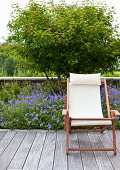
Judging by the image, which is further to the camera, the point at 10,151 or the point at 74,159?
the point at 10,151

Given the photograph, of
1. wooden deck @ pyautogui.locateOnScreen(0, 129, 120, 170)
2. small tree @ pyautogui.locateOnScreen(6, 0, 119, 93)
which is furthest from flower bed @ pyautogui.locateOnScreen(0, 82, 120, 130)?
small tree @ pyautogui.locateOnScreen(6, 0, 119, 93)

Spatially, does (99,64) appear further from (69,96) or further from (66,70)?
(69,96)

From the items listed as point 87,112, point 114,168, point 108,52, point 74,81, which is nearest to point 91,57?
point 108,52

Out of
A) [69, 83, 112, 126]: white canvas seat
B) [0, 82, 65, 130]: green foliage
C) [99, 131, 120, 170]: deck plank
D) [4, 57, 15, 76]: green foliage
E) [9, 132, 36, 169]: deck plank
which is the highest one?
[4, 57, 15, 76]: green foliage

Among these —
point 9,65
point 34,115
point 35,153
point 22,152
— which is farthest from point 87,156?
point 9,65

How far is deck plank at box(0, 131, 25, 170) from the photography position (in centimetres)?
250

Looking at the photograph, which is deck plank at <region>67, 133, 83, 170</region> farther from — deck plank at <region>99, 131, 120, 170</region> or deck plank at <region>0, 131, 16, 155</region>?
deck plank at <region>0, 131, 16, 155</region>

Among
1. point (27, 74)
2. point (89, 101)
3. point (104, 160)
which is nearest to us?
point (104, 160)

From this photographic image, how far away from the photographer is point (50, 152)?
2.81 meters

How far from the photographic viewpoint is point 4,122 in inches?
148

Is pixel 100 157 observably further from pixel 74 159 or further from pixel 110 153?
pixel 74 159

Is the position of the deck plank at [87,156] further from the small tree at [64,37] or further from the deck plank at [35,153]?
the small tree at [64,37]

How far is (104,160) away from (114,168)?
0.21 meters

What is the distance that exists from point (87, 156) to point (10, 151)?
1041 millimetres
